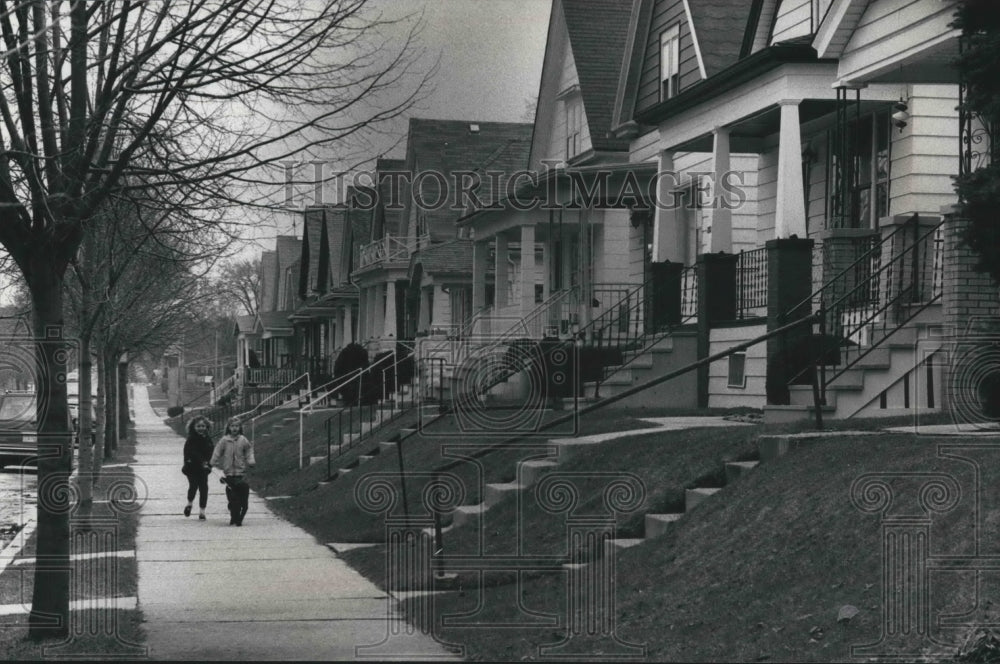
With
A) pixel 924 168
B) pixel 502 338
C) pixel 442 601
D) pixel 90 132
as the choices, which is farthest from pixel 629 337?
pixel 90 132

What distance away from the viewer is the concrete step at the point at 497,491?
15.6 metres

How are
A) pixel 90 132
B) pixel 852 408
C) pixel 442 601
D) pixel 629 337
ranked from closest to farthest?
1. pixel 90 132
2. pixel 442 601
3. pixel 852 408
4. pixel 629 337

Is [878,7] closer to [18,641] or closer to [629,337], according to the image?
[629,337]

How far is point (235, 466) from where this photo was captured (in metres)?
20.7

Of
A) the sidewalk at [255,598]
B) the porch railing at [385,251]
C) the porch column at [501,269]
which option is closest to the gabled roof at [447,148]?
the porch railing at [385,251]

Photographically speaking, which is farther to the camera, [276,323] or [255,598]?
[276,323]

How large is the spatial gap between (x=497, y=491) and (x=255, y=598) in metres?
3.56

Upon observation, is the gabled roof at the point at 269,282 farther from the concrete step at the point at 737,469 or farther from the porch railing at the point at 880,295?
the concrete step at the point at 737,469

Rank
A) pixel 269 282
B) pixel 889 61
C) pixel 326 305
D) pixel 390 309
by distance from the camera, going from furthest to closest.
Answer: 1. pixel 269 282
2. pixel 326 305
3. pixel 390 309
4. pixel 889 61

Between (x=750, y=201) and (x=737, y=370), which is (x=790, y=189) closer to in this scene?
(x=737, y=370)

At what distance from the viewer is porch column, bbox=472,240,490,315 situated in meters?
33.2

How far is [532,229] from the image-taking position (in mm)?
28859

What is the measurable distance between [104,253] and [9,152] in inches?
589

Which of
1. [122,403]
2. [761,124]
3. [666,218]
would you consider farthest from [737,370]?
[122,403]
